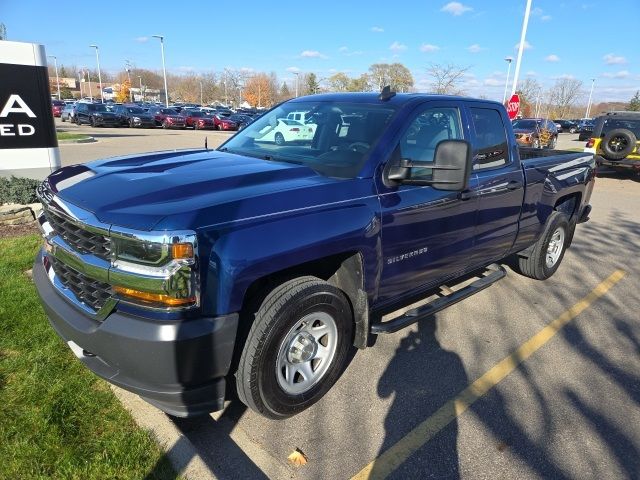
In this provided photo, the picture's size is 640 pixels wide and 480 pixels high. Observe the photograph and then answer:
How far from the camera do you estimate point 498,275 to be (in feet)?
14.9

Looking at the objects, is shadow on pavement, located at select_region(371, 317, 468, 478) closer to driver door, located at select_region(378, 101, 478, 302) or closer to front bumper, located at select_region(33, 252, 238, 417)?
driver door, located at select_region(378, 101, 478, 302)

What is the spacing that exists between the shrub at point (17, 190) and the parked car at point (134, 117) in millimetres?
29754

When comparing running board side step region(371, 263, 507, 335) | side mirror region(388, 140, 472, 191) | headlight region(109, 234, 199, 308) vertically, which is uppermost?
side mirror region(388, 140, 472, 191)

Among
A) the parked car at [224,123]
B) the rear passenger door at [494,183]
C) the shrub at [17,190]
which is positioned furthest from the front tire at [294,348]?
the parked car at [224,123]

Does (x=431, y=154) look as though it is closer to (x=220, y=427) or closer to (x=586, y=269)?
(x=220, y=427)

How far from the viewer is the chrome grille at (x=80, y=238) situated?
2.37 meters

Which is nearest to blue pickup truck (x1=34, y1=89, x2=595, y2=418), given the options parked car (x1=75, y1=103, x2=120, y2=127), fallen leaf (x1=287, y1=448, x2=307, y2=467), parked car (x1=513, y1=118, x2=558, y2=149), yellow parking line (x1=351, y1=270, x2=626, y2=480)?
fallen leaf (x1=287, y1=448, x2=307, y2=467)

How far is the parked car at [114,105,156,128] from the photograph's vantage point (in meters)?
34.1

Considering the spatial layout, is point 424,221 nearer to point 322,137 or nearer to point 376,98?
point 322,137

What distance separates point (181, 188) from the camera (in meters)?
2.57

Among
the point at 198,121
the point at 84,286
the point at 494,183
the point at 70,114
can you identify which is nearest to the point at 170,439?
the point at 84,286

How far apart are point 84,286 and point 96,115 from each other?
34.6 metres

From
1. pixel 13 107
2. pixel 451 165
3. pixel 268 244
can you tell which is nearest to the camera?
pixel 268 244

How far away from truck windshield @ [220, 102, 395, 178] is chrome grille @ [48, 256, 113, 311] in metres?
1.49
